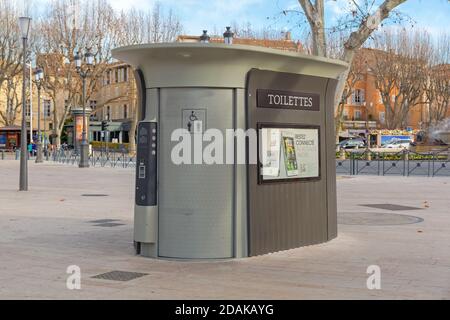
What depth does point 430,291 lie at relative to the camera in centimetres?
618

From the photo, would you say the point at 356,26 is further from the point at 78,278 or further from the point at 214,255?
the point at 78,278

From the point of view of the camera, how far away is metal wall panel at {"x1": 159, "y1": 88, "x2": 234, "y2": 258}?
306 inches

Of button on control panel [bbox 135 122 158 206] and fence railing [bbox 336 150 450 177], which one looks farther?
fence railing [bbox 336 150 450 177]

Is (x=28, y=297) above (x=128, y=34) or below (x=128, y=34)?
below

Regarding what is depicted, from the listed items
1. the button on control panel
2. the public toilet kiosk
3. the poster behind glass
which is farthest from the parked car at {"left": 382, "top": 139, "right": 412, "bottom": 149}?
the button on control panel

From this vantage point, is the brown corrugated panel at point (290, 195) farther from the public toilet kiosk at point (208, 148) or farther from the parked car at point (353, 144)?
the parked car at point (353, 144)

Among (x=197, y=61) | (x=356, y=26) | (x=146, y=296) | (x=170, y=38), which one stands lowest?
(x=146, y=296)

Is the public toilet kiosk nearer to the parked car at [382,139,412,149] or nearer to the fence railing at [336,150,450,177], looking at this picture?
the fence railing at [336,150,450,177]

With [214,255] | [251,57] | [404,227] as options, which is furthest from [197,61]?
[404,227]

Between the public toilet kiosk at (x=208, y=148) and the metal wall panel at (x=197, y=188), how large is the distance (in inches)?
0.5

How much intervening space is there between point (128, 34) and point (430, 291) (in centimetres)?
4307

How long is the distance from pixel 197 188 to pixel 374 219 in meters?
5.41

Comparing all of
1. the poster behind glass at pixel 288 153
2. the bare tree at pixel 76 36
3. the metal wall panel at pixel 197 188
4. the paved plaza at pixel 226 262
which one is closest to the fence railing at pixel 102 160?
the bare tree at pixel 76 36

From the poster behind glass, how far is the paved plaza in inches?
40.6
